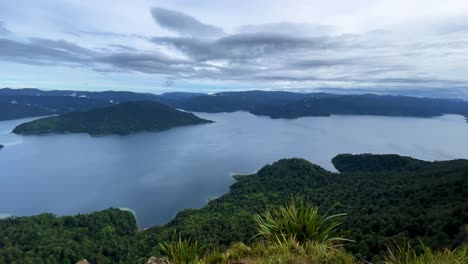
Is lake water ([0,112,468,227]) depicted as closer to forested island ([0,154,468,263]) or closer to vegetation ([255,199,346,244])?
forested island ([0,154,468,263])

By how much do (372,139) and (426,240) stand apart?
13517cm

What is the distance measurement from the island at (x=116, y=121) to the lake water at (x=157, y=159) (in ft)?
36.1

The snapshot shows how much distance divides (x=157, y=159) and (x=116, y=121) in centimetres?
7741

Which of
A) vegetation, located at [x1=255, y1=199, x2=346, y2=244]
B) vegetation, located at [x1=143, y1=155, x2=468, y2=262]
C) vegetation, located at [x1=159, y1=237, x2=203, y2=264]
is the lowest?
vegetation, located at [x1=143, y1=155, x2=468, y2=262]

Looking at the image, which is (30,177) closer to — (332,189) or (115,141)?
(115,141)

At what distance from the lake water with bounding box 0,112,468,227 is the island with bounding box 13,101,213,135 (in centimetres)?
1100

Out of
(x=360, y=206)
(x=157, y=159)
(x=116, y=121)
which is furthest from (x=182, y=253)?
(x=116, y=121)

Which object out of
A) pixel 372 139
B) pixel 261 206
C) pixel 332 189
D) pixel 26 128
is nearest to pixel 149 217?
pixel 261 206

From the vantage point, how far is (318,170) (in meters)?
68.9

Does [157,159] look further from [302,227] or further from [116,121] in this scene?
[302,227]

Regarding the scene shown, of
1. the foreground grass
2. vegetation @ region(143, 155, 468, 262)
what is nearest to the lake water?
vegetation @ region(143, 155, 468, 262)

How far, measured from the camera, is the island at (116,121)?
15900 cm

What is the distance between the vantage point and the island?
15900 centimetres


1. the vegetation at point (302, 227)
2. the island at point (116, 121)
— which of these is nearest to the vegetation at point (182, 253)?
the vegetation at point (302, 227)
